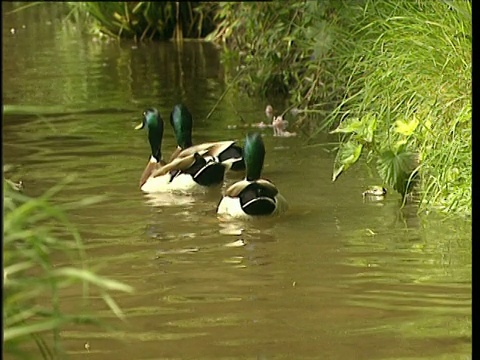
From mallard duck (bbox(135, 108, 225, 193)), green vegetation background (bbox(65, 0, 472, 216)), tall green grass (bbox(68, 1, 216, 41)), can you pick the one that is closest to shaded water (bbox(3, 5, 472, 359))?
mallard duck (bbox(135, 108, 225, 193))

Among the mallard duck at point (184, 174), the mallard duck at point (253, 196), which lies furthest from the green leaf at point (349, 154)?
the mallard duck at point (184, 174)

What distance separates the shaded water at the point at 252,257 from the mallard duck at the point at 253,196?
0.10 m

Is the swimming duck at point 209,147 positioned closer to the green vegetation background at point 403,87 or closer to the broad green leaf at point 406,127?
the green vegetation background at point 403,87

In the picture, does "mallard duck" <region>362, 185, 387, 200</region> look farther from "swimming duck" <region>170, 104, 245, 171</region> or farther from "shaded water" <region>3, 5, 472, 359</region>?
"swimming duck" <region>170, 104, 245, 171</region>

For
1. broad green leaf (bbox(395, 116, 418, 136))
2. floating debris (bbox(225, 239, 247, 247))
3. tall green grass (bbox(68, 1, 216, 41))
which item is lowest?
tall green grass (bbox(68, 1, 216, 41))

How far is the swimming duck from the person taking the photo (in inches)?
340

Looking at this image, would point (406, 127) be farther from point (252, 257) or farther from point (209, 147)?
point (209, 147)

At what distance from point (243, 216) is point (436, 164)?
1.22 meters

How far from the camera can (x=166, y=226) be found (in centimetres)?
727

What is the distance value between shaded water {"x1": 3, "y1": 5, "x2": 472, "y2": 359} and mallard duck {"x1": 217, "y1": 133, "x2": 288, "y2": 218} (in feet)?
0.33

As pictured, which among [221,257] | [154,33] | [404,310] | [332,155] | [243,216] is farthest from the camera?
[154,33]

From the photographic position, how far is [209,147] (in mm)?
8664
